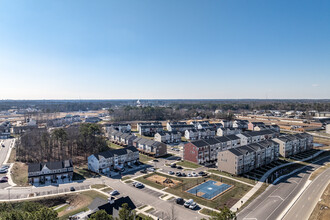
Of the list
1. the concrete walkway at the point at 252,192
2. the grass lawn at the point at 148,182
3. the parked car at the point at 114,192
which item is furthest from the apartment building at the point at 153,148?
the concrete walkway at the point at 252,192

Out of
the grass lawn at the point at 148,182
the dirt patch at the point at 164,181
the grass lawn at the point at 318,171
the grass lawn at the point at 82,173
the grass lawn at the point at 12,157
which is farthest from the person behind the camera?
the grass lawn at the point at 12,157

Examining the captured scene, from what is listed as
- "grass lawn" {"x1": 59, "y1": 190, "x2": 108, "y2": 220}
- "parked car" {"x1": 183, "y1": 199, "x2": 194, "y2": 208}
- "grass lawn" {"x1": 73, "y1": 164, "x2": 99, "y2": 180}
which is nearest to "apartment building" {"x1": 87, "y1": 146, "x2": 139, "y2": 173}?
"grass lawn" {"x1": 73, "y1": 164, "x2": 99, "y2": 180}

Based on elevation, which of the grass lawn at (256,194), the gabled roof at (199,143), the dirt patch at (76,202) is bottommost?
the dirt patch at (76,202)

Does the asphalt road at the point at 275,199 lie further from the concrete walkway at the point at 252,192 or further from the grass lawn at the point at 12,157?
the grass lawn at the point at 12,157

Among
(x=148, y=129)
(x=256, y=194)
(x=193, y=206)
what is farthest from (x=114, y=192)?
(x=148, y=129)

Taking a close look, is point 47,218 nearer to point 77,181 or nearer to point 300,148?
point 77,181

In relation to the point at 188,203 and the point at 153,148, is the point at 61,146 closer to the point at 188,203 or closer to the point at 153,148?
the point at 153,148

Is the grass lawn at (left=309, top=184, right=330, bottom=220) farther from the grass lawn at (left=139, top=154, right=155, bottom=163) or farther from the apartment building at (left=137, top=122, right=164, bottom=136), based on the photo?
the apartment building at (left=137, top=122, right=164, bottom=136)
